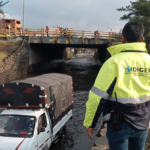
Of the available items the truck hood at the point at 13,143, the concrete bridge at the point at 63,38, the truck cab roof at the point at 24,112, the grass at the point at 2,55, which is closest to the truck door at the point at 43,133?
the truck cab roof at the point at 24,112

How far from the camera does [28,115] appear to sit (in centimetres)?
633

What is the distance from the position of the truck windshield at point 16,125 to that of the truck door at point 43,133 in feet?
0.94

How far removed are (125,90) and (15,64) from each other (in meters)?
23.8

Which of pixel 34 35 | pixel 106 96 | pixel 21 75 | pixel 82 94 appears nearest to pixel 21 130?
pixel 106 96

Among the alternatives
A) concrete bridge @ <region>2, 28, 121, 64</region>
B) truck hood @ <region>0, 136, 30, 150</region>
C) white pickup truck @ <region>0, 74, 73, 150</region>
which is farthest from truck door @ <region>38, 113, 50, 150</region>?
concrete bridge @ <region>2, 28, 121, 64</region>

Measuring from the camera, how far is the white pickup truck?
18.8 feet

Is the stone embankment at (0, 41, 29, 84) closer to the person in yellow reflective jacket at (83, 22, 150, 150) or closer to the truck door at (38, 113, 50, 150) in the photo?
the truck door at (38, 113, 50, 150)

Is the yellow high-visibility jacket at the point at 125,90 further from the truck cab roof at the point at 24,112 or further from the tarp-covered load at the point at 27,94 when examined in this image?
the tarp-covered load at the point at 27,94

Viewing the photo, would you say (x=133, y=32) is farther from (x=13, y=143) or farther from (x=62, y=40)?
(x=62, y=40)

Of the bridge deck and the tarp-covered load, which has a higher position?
the bridge deck

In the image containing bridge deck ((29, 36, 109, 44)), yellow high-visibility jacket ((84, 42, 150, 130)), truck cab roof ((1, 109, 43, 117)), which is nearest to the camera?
yellow high-visibility jacket ((84, 42, 150, 130))

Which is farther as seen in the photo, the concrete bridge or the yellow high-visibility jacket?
the concrete bridge

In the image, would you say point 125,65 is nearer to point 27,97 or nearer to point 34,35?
point 27,97

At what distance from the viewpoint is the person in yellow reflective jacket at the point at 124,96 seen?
256 centimetres
